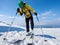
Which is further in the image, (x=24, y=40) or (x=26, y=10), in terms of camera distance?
(x=26, y=10)

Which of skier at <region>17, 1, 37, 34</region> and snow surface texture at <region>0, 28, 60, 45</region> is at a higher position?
skier at <region>17, 1, 37, 34</region>

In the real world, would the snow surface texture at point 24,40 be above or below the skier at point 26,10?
below

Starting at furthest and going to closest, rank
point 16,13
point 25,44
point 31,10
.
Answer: point 16,13 < point 31,10 < point 25,44

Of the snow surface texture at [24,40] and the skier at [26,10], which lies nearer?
the snow surface texture at [24,40]

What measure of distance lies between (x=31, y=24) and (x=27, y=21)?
572 mm

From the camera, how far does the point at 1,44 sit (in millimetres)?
7480

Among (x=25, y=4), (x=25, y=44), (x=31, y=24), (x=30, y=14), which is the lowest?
(x=25, y=44)

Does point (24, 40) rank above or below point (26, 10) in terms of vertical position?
below

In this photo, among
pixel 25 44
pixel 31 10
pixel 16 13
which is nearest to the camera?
pixel 25 44

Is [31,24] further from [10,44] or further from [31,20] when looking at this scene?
[10,44]

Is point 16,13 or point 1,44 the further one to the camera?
point 16,13

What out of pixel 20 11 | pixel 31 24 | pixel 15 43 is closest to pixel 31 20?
pixel 31 24

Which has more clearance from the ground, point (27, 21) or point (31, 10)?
point (31, 10)

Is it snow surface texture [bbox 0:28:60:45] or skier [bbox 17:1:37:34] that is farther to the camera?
skier [bbox 17:1:37:34]
